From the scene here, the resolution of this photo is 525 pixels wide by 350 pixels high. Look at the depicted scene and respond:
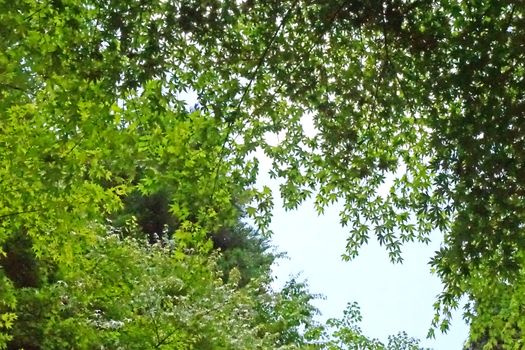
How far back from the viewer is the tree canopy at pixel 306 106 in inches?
180

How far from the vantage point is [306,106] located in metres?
5.71

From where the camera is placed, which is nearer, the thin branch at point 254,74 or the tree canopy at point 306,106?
the tree canopy at point 306,106

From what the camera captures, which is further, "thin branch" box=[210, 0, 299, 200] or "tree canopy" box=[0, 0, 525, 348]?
"thin branch" box=[210, 0, 299, 200]

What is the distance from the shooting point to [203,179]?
5508 millimetres

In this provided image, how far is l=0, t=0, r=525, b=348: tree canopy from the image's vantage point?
4.58m

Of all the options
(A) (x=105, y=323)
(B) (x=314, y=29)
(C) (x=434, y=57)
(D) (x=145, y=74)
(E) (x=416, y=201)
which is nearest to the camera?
(D) (x=145, y=74)

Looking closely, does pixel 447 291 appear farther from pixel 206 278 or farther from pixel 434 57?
pixel 206 278

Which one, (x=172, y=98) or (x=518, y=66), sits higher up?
(x=518, y=66)

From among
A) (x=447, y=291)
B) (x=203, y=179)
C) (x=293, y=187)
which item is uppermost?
(x=293, y=187)

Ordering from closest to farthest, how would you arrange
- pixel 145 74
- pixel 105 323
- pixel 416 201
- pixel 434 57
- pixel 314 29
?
1. pixel 145 74
2. pixel 434 57
3. pixel 314 29
4. pixel 416 201
5. pixel 105 323

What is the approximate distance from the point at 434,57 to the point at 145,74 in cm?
216

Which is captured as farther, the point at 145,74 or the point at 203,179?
the point at 203,179

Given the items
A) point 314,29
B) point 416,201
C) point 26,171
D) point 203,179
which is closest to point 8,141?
point 26,171

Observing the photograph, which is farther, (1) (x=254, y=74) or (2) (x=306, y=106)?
(2) (x=306, y=106)
